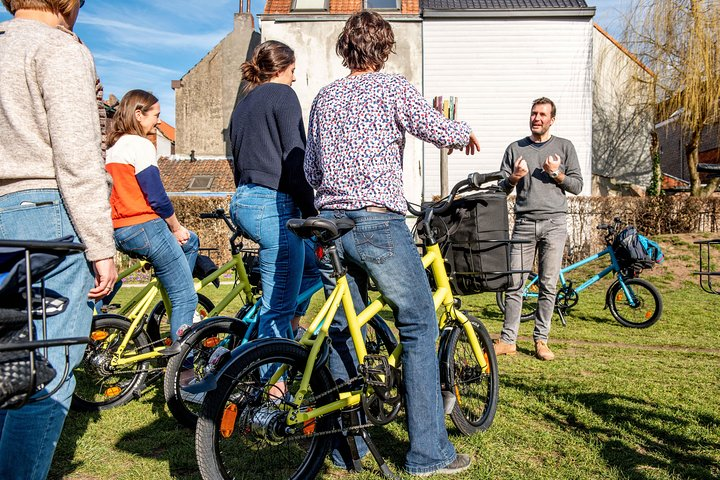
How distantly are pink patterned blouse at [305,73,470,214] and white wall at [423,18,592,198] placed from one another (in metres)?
18.0

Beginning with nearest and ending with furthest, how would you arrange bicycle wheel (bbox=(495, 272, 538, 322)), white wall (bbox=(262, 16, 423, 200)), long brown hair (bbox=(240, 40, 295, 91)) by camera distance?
long brown hair (bbox=(240, 40, 295, 91))
bicycle wheel (bbox=(495, 272, 538, 322))
white wall (bbox=(262, 16, 423, 200))

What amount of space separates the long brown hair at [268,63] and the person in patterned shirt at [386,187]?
0.84m

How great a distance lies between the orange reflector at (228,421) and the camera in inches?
110

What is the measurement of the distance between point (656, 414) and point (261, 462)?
2611 millimetres

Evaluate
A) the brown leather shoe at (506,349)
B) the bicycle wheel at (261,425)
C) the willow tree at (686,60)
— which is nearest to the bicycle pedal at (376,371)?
the bicycle wheel at (261,425)

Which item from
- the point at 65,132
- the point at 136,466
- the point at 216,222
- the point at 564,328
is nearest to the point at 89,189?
the point at 65,132

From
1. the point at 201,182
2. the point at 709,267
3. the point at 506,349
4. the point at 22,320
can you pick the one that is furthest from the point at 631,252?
the point at 201,182

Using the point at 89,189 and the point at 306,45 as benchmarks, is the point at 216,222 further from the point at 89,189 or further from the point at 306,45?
the point at 89,189

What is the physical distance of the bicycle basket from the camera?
171cm

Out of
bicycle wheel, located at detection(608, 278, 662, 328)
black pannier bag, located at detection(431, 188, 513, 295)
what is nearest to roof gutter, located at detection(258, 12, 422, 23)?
bicycle wheel, located at detection(608, 278, 662, 328)

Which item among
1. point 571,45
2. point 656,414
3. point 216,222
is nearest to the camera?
point 656,414

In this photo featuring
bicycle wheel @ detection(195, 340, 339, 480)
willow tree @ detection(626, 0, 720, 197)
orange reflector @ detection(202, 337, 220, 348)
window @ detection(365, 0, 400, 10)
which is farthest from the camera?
window @ detection(365, 0, 400, 10)

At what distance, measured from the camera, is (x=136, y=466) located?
3.49 meters

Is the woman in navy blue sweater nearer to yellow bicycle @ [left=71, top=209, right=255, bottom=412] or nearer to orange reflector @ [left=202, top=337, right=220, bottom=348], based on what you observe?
orange reflector @ [left=202, top=337, right=220, bottom=348]
